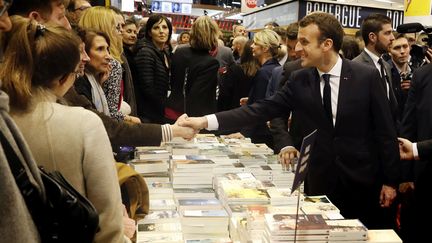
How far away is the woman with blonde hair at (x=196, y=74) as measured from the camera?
15.6 feet

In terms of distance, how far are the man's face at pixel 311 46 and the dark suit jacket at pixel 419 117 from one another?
0.85 m

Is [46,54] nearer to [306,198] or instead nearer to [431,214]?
[306,198]

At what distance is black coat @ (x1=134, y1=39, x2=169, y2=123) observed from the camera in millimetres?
4633

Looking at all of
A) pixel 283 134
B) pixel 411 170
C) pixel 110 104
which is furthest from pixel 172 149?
pixel 411 170

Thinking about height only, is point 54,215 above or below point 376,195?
above

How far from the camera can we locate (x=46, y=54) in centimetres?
148

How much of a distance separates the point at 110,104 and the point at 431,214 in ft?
7.49

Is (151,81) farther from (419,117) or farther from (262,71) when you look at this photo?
(419,117)

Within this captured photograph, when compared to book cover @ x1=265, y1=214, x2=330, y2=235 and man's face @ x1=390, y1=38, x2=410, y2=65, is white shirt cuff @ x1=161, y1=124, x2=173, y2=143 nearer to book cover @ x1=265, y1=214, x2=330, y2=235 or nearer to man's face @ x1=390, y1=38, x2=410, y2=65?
book cover @ x1=265, y1=214, x2=330, y2=235

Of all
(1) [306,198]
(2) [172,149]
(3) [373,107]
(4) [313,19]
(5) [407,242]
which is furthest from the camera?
(5) [407,242]

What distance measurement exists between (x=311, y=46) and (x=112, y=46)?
1.68 meters

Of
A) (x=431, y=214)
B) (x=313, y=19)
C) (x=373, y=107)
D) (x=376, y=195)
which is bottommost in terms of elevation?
(x=431, y=214)

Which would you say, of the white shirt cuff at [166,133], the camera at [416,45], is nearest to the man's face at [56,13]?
the white shirt cuff at [166,133]

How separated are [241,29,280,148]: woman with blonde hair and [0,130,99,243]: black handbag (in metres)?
3.26
